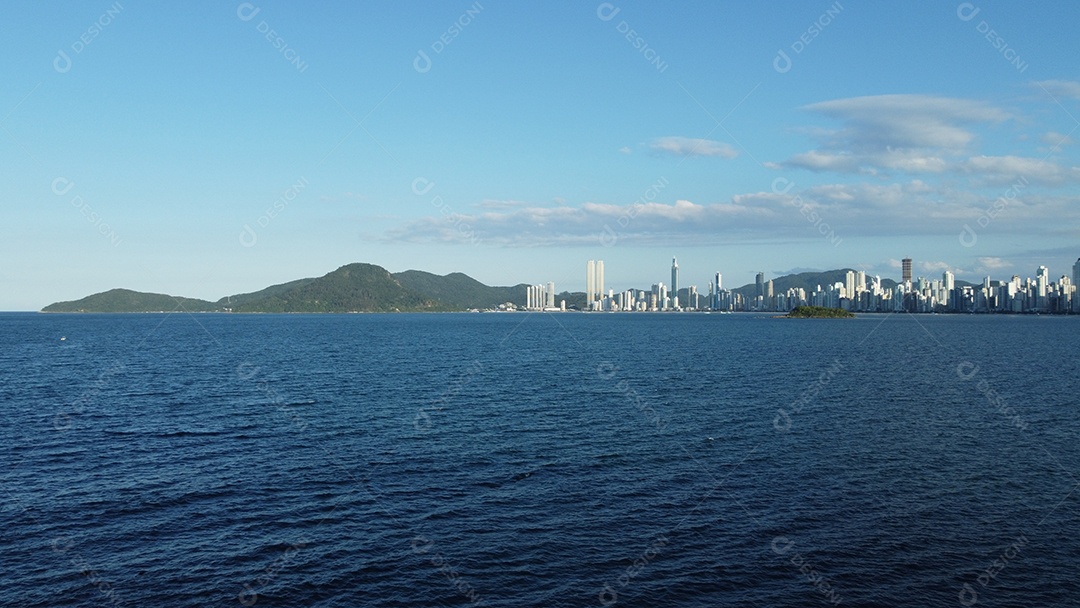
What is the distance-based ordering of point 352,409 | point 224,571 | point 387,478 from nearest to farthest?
point 224,571, point 387,478, point 352,409

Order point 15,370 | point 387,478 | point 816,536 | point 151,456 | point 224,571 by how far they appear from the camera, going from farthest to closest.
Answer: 1. point 15,370
2. point 151,456
3. point 387,478
4. point 816,536
5. point 224,571

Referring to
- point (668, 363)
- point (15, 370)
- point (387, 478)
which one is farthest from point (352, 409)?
point (15, 370)

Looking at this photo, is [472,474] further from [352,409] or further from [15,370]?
[15,370]

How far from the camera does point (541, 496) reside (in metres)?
40.8

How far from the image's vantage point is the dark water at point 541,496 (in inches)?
1173

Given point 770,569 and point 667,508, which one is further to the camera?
point 667,508

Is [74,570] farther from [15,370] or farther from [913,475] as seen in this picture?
[15,370]

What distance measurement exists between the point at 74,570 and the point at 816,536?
3632cm

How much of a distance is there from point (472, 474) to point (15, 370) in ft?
333

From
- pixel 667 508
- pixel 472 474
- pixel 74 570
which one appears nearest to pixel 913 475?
pixel 667 508

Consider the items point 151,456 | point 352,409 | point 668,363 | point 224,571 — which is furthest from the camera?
point 668,363

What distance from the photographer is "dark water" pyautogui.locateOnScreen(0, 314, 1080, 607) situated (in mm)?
29797

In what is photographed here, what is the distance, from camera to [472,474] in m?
45.3

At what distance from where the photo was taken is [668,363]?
11906cm
